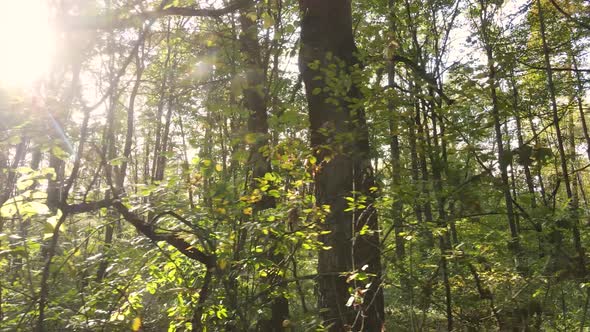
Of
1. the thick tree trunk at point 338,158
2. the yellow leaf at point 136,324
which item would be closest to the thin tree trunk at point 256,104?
the thick tree trunk at point 338,158

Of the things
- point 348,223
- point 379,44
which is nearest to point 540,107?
point 379,44

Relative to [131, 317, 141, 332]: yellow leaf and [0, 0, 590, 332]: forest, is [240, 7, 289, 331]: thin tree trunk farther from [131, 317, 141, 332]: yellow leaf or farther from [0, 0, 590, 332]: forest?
[131, 317, 141, 332]: yellow leaf

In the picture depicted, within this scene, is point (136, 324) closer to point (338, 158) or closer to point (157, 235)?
point (157, 235)

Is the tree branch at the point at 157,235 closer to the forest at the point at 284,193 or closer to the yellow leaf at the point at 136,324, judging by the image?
the forest at the point at 284,193

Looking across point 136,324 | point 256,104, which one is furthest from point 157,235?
point 256,104

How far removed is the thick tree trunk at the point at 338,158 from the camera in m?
2.65

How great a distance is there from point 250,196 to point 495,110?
155 centimetres

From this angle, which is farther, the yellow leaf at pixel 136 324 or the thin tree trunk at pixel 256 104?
the thin tree trunk at pixel 256 104

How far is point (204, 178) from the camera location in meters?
2.51

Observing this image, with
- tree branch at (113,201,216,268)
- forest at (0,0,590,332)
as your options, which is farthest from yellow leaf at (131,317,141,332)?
tree branch at (113,201,216,268)

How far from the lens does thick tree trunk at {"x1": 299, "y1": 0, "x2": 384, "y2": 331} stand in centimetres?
265

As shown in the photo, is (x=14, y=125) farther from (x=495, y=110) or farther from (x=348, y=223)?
(x=495, y=110)

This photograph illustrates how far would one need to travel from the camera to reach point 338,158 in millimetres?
2869

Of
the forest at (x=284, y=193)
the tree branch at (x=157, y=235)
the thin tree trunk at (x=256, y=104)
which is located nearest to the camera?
the forest at (x=284, y=193)
